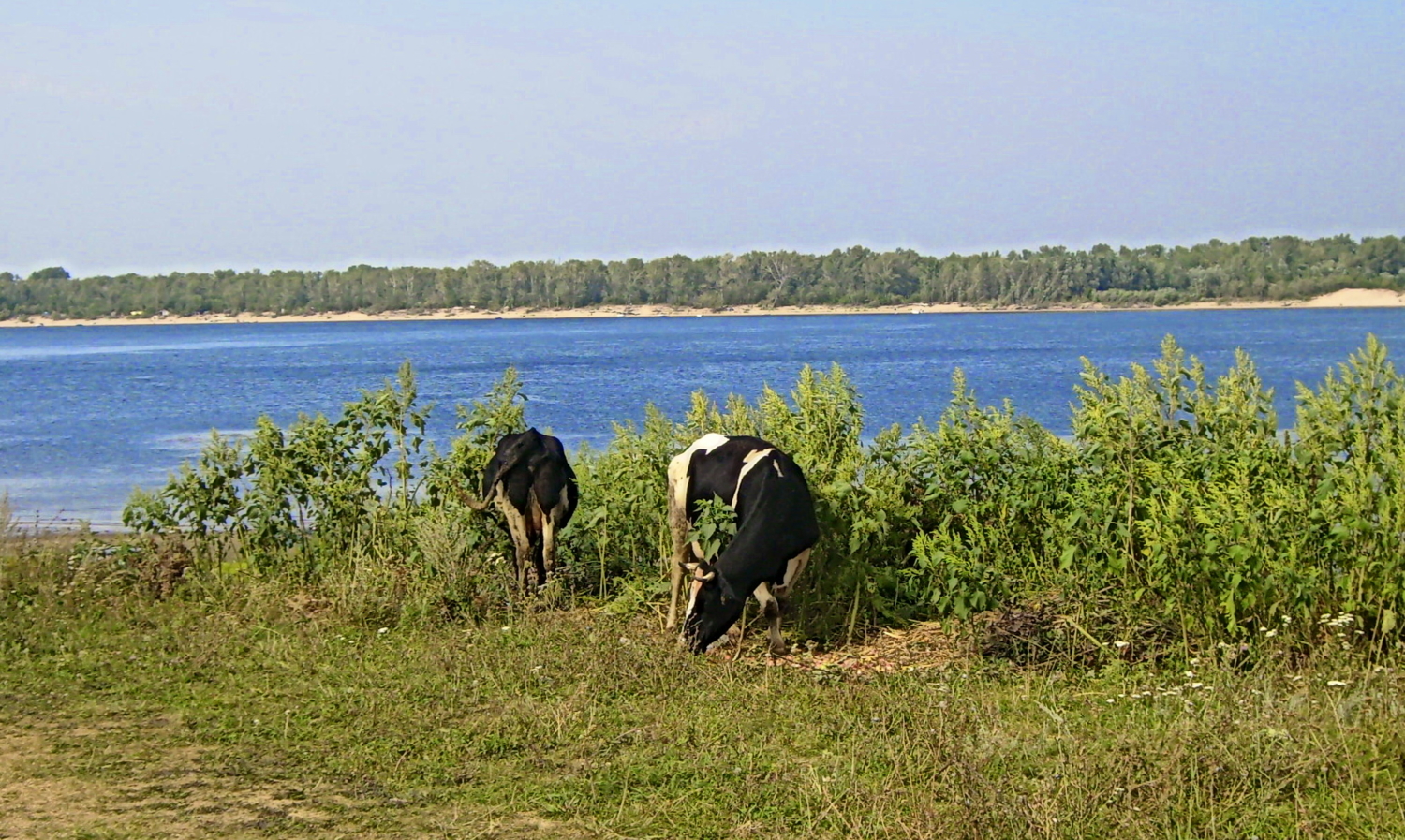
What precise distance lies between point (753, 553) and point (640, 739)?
2282mm

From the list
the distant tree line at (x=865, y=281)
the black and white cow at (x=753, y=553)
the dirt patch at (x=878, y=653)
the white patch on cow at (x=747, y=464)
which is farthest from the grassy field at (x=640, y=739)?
the distant tree line at (x=865, y=281)

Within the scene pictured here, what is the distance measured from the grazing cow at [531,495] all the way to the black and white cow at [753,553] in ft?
4.85

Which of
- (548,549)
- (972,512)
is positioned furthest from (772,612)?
(548,549)

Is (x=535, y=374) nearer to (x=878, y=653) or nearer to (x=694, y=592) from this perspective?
(x=694, y=592)

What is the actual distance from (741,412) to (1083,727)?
16.4 ft

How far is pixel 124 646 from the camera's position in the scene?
10.0 meters

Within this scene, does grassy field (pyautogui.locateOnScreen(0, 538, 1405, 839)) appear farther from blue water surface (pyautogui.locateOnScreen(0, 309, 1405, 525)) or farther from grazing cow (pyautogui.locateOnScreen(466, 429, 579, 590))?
blue water surface (pyautogui.locateOnScreen(0, 309, 1405, 525))

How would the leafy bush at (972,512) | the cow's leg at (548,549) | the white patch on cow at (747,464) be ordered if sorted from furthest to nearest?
the cow's leg at (548,549), the white patch on cow at (747,464), the leafy bush at (972,512)

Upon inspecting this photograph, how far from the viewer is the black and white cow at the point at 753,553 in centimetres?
962

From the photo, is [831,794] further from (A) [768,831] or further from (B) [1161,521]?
(B) [1161,521]

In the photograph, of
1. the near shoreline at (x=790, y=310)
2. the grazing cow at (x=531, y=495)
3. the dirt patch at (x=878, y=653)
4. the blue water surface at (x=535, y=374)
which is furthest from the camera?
the near shoreline at (x=790, y=310)

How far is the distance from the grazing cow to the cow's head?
6.47 feet

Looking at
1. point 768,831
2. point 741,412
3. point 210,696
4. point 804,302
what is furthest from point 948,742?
point 804,302

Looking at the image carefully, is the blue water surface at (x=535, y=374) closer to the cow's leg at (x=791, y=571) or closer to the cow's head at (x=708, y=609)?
the cow's head at (x=708, y=609)
